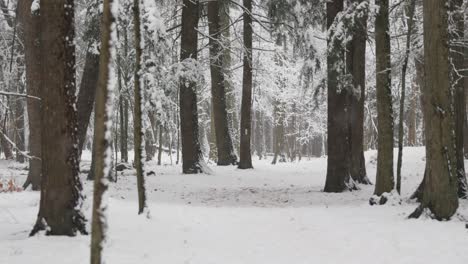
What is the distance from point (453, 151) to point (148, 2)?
5.71m

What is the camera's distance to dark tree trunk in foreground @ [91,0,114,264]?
143 inches

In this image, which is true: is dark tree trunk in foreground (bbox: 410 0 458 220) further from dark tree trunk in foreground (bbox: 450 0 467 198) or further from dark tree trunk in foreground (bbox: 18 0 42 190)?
dark tree trunk in foreground (bbox: 18 0 42 190)

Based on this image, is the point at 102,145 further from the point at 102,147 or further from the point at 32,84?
the point at 32,84

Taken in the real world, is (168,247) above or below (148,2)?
below

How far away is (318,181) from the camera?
15.5 m

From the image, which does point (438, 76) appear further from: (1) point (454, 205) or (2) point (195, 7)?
(2) point (195, 7)

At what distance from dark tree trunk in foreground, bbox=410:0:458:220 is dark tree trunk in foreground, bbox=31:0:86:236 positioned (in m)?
5.47

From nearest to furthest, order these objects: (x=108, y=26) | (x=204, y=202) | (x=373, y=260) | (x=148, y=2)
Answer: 1. (x=108, y=26)
2. (x=373, y=260)
3. (x=148, y=2)
4. (x=204, y=202)

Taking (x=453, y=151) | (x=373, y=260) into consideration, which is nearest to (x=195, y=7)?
(x=453, y=151)

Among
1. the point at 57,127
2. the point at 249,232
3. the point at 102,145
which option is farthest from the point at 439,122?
the point at 102,145

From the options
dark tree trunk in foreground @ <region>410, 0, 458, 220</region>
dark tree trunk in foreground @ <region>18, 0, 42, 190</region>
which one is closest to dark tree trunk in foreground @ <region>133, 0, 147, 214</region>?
dark tree trunk in foreground @ <region>18, 0, 42, 190</region>

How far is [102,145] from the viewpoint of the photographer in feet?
12.1

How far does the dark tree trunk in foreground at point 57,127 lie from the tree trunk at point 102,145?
8.73 ft

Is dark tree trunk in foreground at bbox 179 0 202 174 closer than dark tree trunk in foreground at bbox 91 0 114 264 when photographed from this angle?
No
